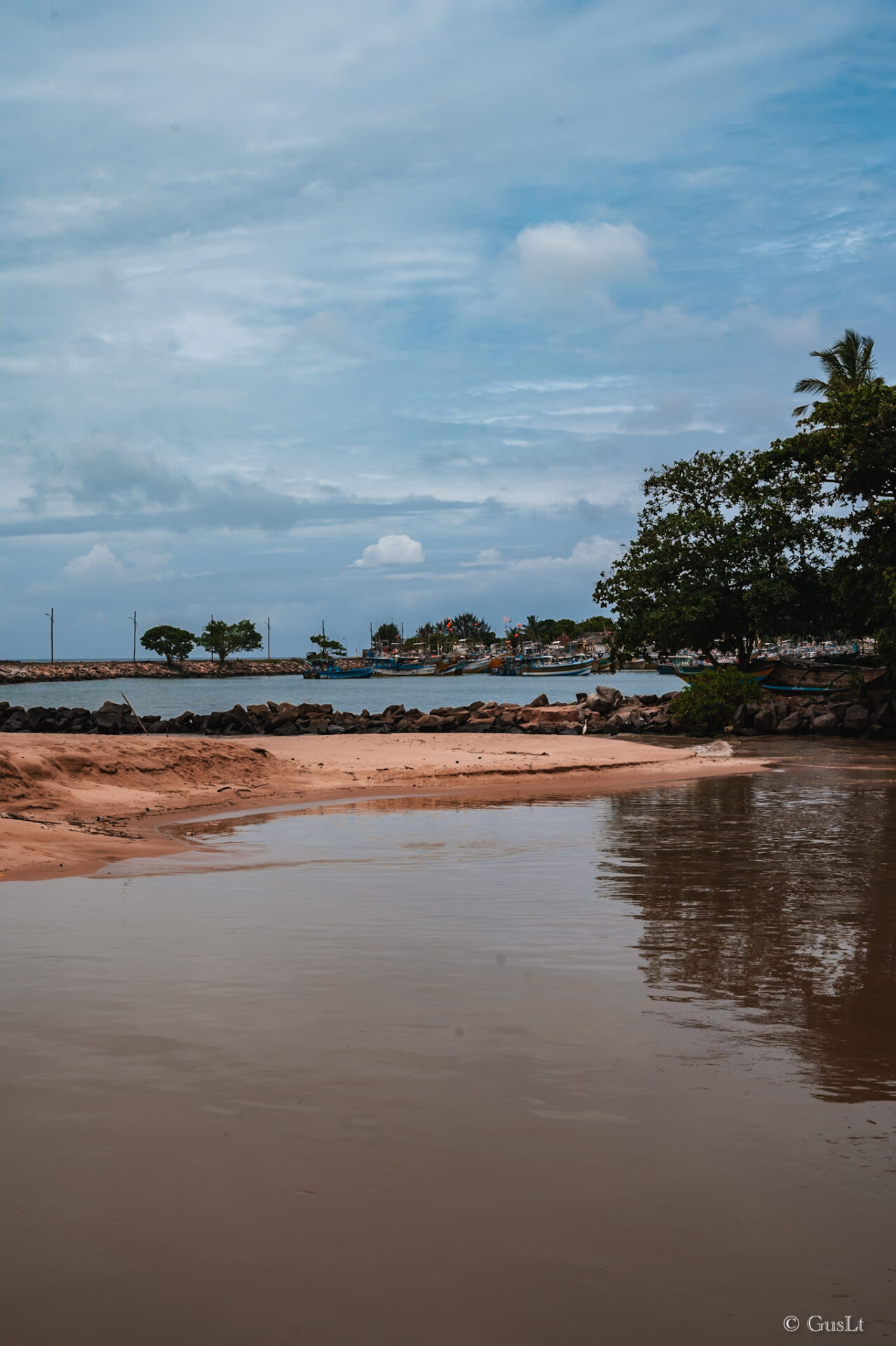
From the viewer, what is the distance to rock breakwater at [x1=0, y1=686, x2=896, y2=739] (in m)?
31.6

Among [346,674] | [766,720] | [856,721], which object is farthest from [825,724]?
[346,674]

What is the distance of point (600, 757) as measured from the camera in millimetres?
23984

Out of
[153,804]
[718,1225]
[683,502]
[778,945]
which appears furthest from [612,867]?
[683,502]

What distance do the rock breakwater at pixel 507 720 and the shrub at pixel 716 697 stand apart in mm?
342

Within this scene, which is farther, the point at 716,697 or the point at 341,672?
the point at 341,672

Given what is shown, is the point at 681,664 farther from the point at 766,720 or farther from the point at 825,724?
the point at 825,724

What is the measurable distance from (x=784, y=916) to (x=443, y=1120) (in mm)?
4592

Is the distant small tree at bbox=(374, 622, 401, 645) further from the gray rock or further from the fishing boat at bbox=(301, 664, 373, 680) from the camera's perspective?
the gray rock

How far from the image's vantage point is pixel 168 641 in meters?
175

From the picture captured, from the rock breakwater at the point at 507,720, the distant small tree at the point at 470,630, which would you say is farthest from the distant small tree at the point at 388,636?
the rock breakwater at the point at 507,720

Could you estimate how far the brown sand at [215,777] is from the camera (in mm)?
10766

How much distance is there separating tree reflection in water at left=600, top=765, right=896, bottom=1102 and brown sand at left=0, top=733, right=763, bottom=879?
4.94m

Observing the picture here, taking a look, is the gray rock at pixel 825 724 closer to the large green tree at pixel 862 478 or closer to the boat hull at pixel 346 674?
the large green tree at pixel 862 478

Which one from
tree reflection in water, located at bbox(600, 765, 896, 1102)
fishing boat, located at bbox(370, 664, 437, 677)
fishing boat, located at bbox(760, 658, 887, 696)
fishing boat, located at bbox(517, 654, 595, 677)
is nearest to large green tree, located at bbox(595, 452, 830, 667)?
fishing boat, located at bbox(760, 658, 887, 696)
